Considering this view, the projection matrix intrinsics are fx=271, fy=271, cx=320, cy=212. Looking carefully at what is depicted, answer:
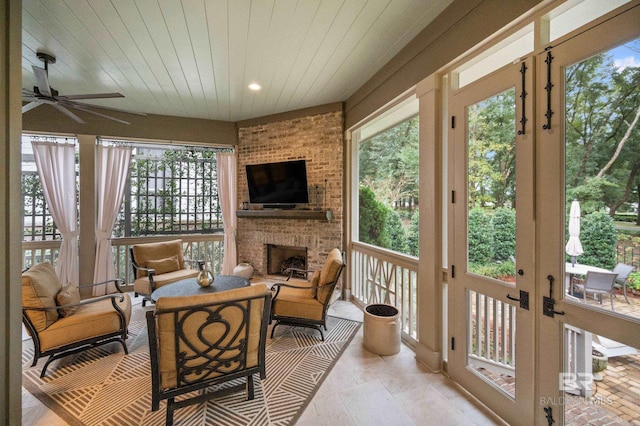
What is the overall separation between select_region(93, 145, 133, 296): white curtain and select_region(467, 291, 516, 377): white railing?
517 cm

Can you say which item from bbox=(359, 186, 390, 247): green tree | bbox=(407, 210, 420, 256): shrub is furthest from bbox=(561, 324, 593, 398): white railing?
bbox=(359, 186, 390, 247): green tree

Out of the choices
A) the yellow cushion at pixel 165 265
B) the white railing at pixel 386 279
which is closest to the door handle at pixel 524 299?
the white railing at pixel 386 279

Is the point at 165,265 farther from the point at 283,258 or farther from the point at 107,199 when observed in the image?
the point at 283,258

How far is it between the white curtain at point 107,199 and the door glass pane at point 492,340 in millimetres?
5171

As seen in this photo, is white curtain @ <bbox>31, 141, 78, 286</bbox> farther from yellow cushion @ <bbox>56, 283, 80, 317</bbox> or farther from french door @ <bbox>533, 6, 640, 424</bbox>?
french door @ <bbox>533, 6, 640, 424</bbox>

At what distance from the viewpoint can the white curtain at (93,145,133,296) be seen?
14.5ft

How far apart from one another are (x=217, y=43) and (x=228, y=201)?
3.04 m

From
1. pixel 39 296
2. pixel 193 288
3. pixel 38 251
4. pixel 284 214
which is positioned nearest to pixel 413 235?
pixel 284 214

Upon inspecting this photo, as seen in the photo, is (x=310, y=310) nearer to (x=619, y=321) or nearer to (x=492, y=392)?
(x=492, y=392)

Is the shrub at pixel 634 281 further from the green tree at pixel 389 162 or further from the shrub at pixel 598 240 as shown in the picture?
the green tree at pixel 389 162

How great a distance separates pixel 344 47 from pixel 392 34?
0.48 metres

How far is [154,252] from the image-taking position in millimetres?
4195

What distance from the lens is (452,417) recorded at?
74.0 inches

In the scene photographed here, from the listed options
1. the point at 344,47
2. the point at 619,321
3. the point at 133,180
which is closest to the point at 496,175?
the point at 619,321
